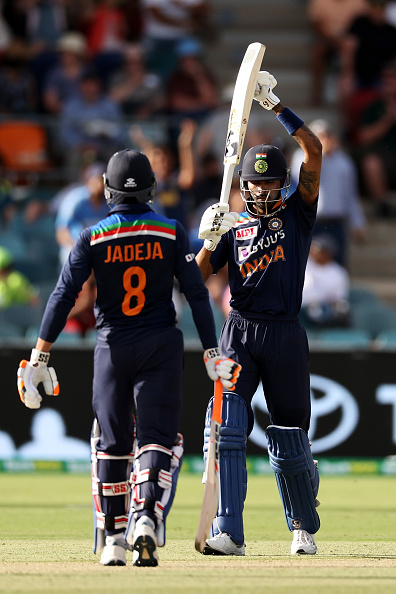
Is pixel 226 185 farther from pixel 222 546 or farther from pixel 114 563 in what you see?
pixel 114 563

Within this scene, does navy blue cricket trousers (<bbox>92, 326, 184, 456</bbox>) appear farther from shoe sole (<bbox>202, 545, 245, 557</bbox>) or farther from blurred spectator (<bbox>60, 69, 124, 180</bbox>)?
blurred spectator (<bbox>60, 69, 124, 180</bbox>)

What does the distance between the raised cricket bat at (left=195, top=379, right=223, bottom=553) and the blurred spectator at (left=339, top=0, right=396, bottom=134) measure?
11.2 metres

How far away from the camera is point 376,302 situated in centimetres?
1338

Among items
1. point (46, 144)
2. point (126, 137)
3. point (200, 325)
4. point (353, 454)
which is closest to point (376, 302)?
point (353, 454)

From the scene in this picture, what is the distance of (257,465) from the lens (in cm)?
1092

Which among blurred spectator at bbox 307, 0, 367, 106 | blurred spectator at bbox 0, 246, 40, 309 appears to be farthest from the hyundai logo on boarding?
blurred spectator at bbox 307, 0, 367, 106

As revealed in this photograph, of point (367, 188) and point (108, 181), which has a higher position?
point (367, 188)

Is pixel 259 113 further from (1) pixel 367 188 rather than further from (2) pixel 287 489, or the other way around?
(2) pixel 287 489

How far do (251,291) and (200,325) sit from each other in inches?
25.0

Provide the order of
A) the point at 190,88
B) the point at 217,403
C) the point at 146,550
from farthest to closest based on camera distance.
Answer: the point at 190,88
the point at 217,403
the point at 146,550

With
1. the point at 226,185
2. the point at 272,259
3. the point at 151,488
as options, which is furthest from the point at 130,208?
the point at 151,488

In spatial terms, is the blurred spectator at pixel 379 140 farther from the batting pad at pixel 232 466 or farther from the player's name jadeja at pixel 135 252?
the player's name jadeja at pixel 135 252

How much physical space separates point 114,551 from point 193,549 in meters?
0.91

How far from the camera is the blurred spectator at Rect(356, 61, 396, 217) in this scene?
1597cm
